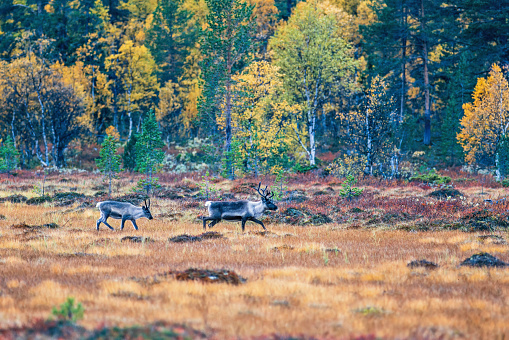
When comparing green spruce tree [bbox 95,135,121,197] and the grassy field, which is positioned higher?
green spruce tree [bbox 95,135,121,197]

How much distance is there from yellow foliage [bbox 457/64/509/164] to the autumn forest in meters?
0.12

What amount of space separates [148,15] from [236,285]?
68300 millimetres

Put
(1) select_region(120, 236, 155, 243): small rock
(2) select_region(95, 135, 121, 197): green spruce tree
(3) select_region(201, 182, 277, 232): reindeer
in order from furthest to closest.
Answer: (2) select_region(95, 135, 121, 197): green spruce tree → (3) select_region(201, 182, 277, 232): reindeer → (1) select_region(120, 236, 155, 243): small rock

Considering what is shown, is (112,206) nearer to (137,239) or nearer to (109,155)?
(137,239)

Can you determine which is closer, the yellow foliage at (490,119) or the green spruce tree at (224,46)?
the green spruce tree at (224,46)

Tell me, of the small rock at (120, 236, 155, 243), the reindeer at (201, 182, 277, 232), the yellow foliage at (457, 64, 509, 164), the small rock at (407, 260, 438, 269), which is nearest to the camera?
the small rock at (407, 260, 438, 269)

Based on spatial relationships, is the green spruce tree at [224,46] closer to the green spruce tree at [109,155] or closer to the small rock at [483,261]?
Answer: the green spruce tree at [109,155]

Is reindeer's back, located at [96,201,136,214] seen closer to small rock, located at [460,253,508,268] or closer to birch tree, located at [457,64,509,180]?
small rock, located at [460,253,508,268]

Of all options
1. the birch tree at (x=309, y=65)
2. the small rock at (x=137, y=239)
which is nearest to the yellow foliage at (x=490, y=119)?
the birch tree at (x=309, y=65)

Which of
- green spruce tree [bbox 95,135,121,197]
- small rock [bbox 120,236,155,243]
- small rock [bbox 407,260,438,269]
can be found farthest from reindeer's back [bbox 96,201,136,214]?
small rock [bbox 407,260,438,269]

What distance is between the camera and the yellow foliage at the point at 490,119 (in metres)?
37.3

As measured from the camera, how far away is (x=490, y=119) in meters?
37.5

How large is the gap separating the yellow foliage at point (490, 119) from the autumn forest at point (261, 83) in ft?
0.38

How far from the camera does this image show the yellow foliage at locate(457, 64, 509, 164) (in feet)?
122
